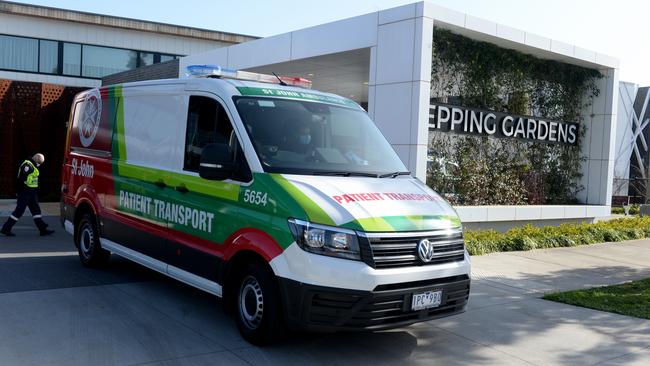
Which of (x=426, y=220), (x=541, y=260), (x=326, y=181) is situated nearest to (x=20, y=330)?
(x=326, y=181)

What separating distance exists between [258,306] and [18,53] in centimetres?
2350

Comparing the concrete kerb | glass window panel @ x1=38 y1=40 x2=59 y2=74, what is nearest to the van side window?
the concrete kerb

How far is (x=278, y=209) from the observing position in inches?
190

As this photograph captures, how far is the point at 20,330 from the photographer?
17.3 ft

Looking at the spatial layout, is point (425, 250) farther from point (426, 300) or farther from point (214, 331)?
point (214, 331)

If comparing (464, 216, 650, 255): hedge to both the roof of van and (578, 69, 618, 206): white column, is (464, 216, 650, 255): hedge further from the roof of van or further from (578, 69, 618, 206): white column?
the roof of van

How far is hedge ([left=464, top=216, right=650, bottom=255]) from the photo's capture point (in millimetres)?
10773

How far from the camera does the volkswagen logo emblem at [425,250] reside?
4.83m

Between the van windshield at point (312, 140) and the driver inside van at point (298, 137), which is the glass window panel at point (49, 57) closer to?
the van windshield at point (312, 140)

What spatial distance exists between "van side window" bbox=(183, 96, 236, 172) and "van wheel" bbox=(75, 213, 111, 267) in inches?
102

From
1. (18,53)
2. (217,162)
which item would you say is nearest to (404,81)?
(217,162)

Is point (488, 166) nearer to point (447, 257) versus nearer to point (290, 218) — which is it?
point (447, 257)

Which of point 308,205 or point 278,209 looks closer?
point 308,205

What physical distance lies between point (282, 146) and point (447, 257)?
5.87 ft
